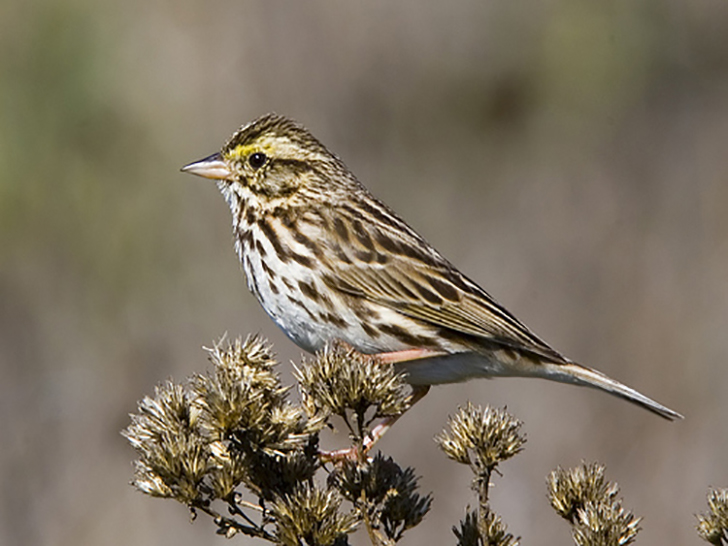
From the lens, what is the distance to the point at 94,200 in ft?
28.7

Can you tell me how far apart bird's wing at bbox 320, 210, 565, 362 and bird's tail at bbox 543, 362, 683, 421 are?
0.06 meters

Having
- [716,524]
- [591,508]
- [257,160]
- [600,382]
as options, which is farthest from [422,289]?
[716,524]

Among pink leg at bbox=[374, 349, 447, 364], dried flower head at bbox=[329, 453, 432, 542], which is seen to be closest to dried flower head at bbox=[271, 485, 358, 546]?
dried flower head at bbox=[329, 453, 432, 542]

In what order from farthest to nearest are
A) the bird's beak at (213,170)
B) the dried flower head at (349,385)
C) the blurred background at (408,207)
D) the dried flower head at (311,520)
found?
the blurred background at (408,207), the bird's beak at (213,170), the dried flower head at (349,385), the dried flower head at (311,520)

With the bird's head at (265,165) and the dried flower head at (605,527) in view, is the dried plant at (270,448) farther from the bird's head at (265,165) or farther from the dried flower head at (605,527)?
the bird's head at (265,165)

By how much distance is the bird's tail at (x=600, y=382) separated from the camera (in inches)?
199

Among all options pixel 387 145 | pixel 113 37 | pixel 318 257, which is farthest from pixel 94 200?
pixel 318 257

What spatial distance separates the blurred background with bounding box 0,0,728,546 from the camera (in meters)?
7.95

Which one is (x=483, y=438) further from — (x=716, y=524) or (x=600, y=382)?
(x=600, y=382)

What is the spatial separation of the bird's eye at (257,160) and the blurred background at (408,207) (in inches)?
107

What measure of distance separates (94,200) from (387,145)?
2.37 metres

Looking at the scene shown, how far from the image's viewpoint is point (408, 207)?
939 cm

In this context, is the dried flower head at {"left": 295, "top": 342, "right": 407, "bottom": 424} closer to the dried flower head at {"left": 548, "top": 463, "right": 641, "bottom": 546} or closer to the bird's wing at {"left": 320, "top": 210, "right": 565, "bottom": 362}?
the dried flower head at {"left": 548, "top": 463, "right": 641, "bottom": 546}

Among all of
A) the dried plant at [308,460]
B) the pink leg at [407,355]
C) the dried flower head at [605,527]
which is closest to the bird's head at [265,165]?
the pink leg at [407,355]
